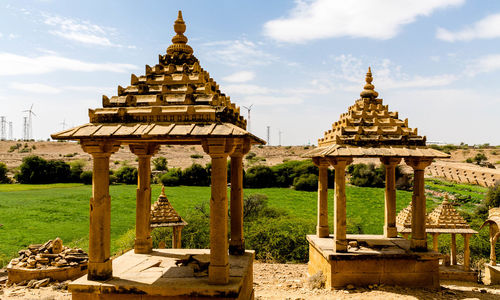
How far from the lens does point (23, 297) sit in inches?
428

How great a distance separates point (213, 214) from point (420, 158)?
20.7 ft

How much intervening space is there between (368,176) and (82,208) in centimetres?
3443

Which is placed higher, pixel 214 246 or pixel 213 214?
pixel 213 214

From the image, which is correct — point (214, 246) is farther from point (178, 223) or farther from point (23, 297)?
point (23, 297)

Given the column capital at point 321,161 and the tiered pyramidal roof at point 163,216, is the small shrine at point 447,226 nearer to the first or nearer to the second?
the column capital at point 321,161

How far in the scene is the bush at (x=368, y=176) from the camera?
45.9m

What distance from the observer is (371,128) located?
33.6ft

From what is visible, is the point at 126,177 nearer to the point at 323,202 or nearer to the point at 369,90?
the point at 323,202

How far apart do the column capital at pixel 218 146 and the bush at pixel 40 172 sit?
47.0m

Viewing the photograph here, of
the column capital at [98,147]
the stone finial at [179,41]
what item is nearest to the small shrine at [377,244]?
the stone finial at [179,41]

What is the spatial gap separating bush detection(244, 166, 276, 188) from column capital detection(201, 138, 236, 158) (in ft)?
131

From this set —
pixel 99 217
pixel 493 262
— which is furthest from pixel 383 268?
pixel 493 262

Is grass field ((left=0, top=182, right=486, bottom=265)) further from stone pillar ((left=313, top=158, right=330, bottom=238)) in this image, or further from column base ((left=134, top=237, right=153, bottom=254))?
stone pillar ((left=313, top=158, right=330, bottom=238))

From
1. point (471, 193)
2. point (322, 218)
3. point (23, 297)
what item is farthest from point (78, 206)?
point (471, 193)
